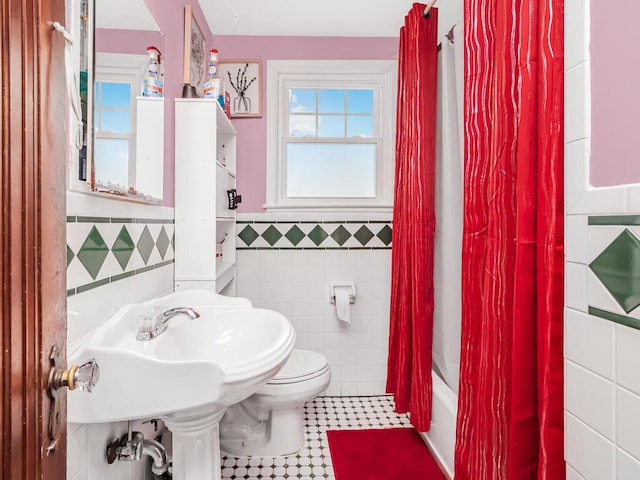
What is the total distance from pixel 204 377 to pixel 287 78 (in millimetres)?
2139

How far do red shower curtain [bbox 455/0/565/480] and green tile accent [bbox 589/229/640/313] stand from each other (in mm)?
119

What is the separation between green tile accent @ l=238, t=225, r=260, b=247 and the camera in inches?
94.5

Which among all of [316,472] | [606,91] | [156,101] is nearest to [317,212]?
[156,101]

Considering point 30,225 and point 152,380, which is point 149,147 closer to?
point 152,380

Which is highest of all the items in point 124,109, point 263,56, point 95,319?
point 263,56

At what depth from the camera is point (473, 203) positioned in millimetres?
1212

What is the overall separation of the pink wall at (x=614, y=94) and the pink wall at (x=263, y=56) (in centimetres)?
188

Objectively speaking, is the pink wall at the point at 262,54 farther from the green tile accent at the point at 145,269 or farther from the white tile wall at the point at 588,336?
the white tile wall at the point at 588,336

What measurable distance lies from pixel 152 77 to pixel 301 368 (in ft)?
4.87

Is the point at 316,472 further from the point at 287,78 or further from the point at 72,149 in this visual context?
the point at 287,78

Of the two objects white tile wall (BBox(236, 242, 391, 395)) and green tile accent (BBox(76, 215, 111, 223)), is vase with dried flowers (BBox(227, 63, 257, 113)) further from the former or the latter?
green tile accent (BBox(76, 215, 111, 223))

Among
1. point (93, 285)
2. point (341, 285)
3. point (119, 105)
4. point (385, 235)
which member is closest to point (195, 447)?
point (93, 285)

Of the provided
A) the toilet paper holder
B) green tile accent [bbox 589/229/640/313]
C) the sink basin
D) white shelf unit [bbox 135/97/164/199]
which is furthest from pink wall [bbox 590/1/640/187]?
the toilet paper holder

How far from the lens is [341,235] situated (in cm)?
242
